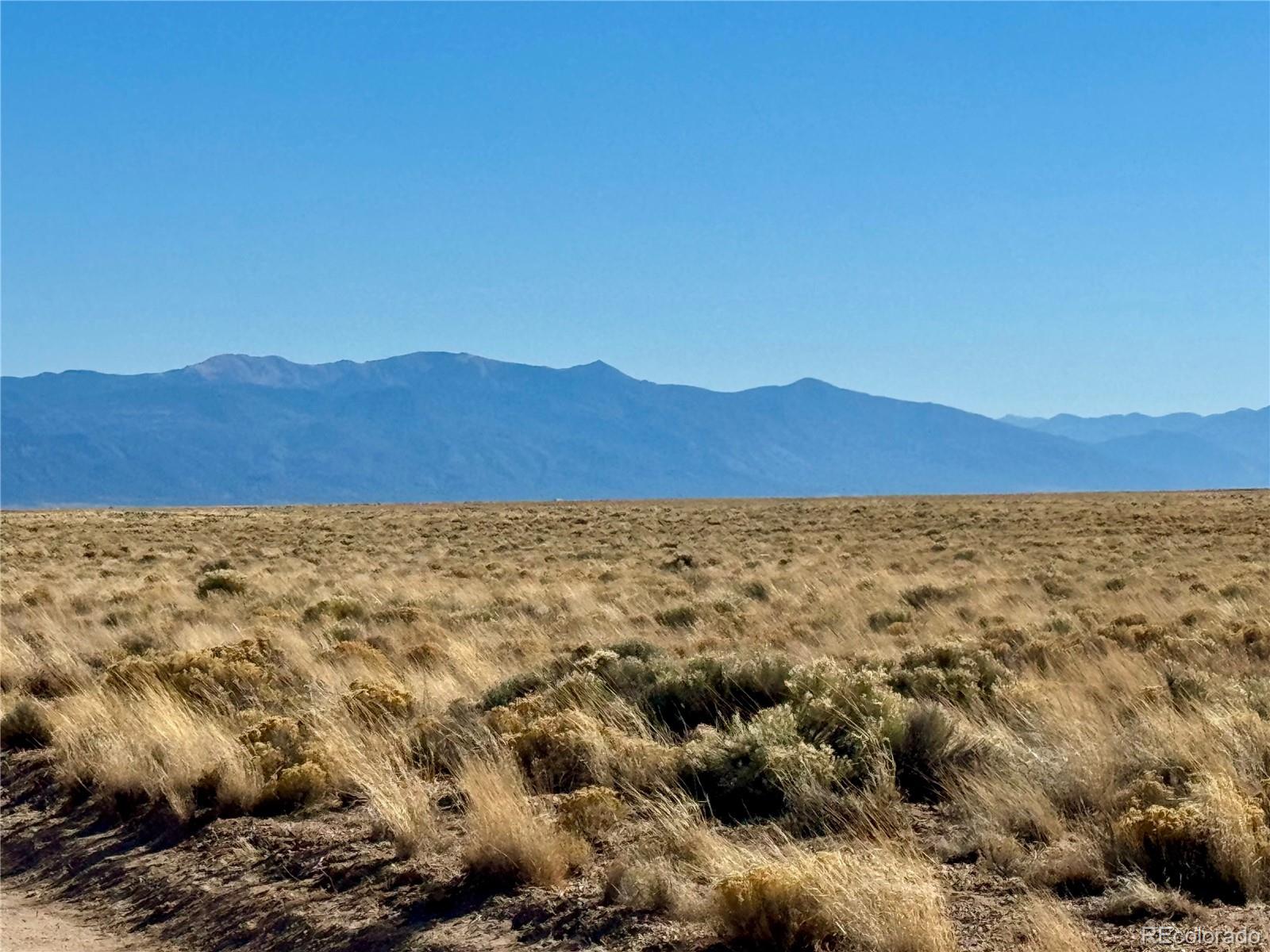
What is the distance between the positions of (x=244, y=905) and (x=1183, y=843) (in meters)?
4.98

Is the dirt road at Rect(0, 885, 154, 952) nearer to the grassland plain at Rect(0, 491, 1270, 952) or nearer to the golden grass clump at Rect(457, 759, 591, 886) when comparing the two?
the grassland plain at Rect(0, 491, 1270, 952)

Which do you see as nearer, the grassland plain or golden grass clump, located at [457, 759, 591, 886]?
the grassland plain

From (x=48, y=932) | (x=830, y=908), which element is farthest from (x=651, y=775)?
(x=48, y=932)

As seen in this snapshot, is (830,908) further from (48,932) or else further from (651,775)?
(48,932)

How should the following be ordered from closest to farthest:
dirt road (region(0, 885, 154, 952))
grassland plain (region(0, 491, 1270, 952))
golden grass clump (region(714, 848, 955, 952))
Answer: golden grass clump (region(714, 848, 955, 952))
grassland plain (region(0, 491, 1270, 952))
dirt road (region(0, 885, 154, 952))

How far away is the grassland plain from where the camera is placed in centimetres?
550

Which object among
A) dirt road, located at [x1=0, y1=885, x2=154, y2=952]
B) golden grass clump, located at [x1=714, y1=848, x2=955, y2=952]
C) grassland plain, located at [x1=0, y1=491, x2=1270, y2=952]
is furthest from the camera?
dirt road, located at [x1=0, y1=885, x2=154, y2=952]

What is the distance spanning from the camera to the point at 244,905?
6355 mm

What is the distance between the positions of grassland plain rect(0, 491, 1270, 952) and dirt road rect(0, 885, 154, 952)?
0.18 metres

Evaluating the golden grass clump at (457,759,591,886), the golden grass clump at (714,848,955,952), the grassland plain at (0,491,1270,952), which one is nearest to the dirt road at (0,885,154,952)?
the grassland plain at (0,491,1270,952)

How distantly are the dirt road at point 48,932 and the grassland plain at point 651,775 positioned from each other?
7.3 inches

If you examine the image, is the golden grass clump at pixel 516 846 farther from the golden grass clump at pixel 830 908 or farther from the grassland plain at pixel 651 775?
the golden grass clump at pixel 830 908

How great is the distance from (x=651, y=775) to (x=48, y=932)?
12.0 feet

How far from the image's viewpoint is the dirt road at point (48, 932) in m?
6.08
